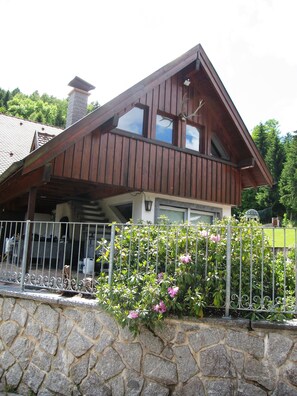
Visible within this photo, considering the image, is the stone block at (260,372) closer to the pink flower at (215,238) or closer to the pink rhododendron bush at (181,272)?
the pink rhododendron bush at (181,272)

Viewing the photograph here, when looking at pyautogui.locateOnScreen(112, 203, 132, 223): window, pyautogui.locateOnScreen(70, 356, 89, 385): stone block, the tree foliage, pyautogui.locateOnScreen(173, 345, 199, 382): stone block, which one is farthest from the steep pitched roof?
the tree foliage

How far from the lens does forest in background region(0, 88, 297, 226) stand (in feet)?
131

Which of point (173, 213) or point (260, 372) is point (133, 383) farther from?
point (173, 213)

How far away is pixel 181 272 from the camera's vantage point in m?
4.19

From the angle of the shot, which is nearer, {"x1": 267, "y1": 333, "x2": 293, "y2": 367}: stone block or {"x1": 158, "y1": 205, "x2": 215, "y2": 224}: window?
{"x1": 267, "y1": 333, "x2": 293, "y2": 367}: stone block

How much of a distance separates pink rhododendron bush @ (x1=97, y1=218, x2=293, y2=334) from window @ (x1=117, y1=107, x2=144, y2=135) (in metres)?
4.68

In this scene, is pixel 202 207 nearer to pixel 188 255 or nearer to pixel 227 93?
pixel 227 93

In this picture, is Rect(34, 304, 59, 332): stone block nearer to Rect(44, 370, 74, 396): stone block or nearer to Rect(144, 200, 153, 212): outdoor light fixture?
Rect(44, 370, 74, 396): stone block

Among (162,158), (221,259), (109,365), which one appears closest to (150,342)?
(109,365)

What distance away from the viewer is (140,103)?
9164 mm

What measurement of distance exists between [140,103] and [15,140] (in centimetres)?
884

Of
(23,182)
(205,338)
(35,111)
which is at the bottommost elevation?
(205,338)

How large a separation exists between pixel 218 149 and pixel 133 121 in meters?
3.31

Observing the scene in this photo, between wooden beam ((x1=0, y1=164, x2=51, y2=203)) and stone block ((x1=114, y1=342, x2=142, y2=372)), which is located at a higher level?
wooden beam ((x1=0, y1=164, x2=51, y2=203))
